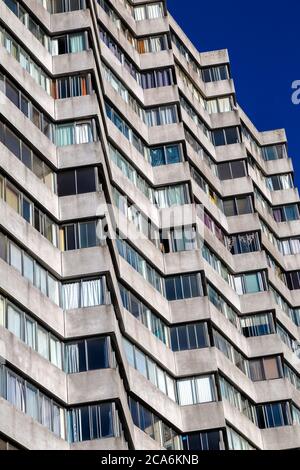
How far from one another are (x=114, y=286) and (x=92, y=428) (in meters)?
8.45

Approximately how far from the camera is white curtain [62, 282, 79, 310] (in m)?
54.7

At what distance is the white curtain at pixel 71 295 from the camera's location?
54.7m

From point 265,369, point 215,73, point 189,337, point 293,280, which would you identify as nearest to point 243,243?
point 293,280

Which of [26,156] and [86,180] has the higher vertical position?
[26,156]

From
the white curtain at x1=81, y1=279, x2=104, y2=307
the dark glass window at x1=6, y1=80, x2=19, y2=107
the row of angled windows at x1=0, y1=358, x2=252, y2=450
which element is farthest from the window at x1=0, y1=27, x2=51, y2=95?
the row of angled windows at x1=0, y1=358, x2=252, y2=450

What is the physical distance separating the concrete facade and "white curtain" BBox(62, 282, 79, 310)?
7cm

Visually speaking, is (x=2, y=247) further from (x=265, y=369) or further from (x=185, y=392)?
(x=265, y=369)

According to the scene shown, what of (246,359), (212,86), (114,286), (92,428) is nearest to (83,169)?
(114,286)

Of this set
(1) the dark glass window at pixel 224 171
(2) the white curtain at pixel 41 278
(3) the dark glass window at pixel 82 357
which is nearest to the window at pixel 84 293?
(2) the white curtain at pixel 41 278

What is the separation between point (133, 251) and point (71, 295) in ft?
28.8

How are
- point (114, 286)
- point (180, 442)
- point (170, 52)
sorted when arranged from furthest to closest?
point (170, 52) → point (180, 442) → point (114, 286)

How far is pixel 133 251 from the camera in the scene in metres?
63.1

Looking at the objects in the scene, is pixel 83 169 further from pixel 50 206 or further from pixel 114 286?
pixel 114 286

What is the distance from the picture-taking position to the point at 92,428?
50.8 m
